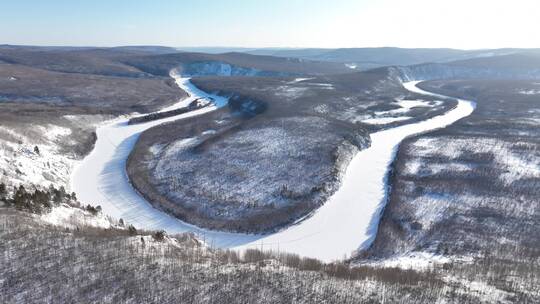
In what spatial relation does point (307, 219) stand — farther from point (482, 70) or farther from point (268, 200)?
point (482, 70)

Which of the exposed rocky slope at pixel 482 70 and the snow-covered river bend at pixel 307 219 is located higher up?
the exposed rocky slope at pixel 482 70

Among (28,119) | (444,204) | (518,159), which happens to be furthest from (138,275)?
(28,119)

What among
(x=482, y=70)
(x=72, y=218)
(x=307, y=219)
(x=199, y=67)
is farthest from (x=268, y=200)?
(x=482, y=70)

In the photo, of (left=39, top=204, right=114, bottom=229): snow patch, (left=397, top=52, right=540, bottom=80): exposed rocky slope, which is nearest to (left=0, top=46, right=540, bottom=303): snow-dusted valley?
(left=39, top=204, right=114, bottom=229): snow patch

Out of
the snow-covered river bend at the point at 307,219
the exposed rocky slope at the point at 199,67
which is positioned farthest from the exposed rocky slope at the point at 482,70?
the snow-covered river bend at the point at 307,219

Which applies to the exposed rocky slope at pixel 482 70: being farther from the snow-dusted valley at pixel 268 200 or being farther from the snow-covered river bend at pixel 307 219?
the snow-covered river bend at pixel 307 219
